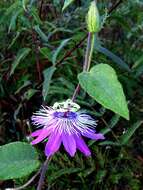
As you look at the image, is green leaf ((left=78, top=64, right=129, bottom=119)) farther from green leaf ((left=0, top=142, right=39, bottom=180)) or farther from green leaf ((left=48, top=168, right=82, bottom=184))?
green leaf ((left=48, top=168, right=82, bottom=184))

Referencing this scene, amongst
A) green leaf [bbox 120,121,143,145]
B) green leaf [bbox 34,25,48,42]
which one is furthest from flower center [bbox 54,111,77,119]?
green leaf [bbox 34,25,48,42]

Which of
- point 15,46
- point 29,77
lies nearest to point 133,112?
point 29,77

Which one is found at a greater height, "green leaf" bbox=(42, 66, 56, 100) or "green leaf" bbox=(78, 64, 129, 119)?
"green leaf" bbox=(78, 64, 129, 119)

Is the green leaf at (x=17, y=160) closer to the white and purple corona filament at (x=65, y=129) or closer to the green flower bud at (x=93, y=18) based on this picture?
the white and purple corona filament at (x=65, y=129)

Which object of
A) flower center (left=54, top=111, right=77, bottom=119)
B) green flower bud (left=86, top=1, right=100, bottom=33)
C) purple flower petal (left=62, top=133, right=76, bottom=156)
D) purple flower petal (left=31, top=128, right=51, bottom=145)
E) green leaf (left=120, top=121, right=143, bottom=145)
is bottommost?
green leaf (left=120, top=121, right=143, bottom=145)

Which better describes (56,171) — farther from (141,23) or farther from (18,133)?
(141,23)

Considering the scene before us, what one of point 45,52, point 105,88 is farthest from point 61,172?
point 105,88
